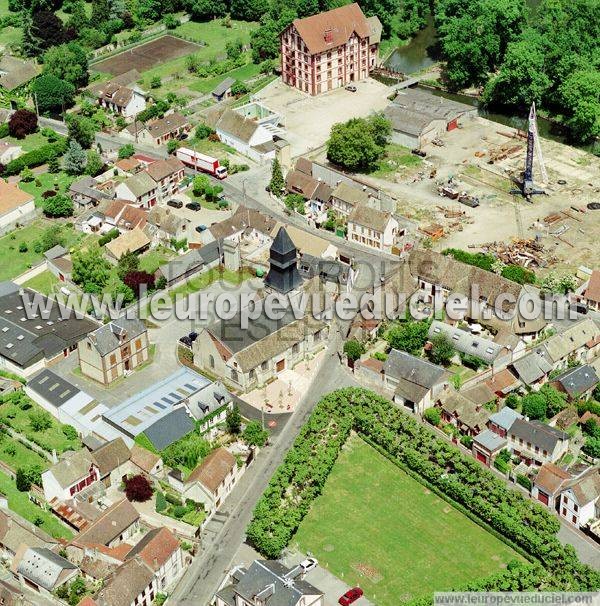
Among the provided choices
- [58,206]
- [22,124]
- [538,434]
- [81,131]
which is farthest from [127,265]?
[538,434]

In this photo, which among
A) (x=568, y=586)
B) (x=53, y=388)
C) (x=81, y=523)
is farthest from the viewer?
(x=53, y=388)

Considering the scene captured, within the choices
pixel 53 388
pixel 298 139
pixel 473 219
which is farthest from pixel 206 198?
pixel 53 388

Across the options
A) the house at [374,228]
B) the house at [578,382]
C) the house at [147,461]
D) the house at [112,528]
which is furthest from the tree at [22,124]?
the house at [578,382]

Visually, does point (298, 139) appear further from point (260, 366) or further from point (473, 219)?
point (260, 366)

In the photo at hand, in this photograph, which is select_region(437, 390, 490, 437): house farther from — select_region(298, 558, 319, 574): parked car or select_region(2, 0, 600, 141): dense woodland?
select_region(2, 0, 600, 141): dense woodland

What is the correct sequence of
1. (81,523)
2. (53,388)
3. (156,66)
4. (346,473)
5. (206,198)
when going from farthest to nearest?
(156,66) → (206,198) → (53,388) → (346,473) → (81,523)

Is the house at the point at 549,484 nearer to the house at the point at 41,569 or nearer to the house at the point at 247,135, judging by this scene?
the house at the point at 41,569
